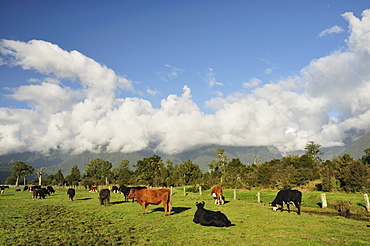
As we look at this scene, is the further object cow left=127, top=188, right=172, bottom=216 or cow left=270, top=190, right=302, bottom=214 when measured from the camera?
cow left=270, top=190, right=302, bottom=214

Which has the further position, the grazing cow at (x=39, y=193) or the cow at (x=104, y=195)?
the grazing cow at (x=39, y=193)

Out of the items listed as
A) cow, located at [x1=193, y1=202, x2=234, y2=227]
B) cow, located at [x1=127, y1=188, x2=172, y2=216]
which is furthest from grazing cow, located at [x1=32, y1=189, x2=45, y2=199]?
cow, located at [x1=193, y1=202, x2=234, y2=227]

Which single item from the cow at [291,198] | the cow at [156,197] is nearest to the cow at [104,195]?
the cow at [156,197]

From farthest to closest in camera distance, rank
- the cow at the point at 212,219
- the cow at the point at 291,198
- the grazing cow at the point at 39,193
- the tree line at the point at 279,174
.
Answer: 1. the tree line at the point at 279,174
2. the grazing cow at the point at 39,193
3. the cow at the point at 291,198
4. the cow at the point at 212,219

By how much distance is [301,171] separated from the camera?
4119cm

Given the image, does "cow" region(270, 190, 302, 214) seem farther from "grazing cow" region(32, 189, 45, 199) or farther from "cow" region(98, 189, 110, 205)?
"grazing cow" region(32, 189, 45, 199)

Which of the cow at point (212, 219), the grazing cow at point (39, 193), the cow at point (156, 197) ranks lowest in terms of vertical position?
the grazing cow at point (39, 193)

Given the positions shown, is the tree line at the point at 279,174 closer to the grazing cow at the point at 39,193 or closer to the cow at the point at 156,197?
the cow at the point at 156,197

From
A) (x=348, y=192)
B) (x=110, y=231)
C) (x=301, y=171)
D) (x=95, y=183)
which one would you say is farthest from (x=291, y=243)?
(x=95, y=183)

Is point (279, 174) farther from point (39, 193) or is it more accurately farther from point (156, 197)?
point (39, 193)

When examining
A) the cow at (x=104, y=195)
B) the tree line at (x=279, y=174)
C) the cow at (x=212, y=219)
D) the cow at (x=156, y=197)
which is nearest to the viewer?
the cow at (x=212, y=219)

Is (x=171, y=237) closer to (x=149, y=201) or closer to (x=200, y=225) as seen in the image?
(x=200, y=225)

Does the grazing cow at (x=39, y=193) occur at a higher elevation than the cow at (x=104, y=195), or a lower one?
lower

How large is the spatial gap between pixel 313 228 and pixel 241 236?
494 cm
